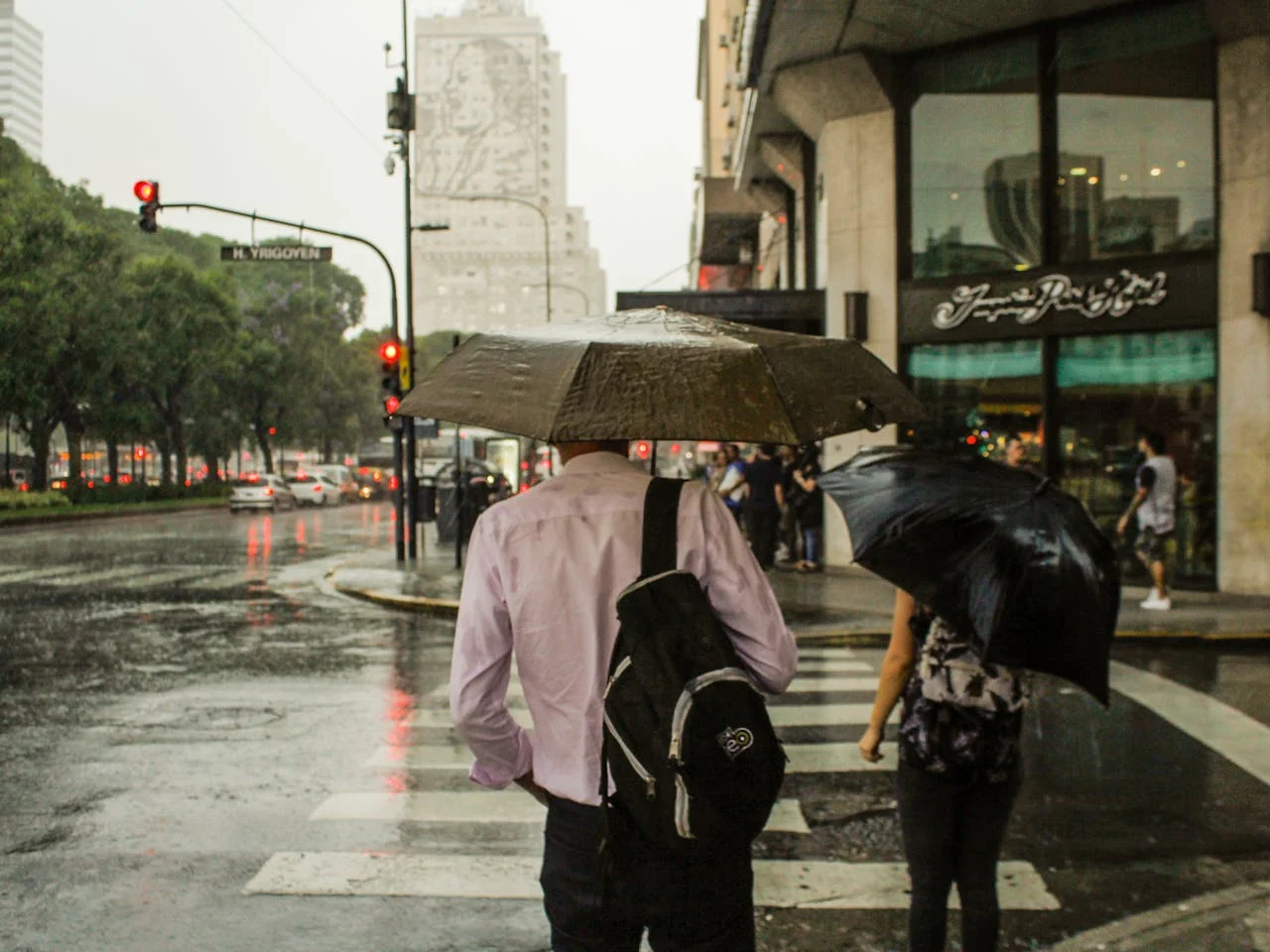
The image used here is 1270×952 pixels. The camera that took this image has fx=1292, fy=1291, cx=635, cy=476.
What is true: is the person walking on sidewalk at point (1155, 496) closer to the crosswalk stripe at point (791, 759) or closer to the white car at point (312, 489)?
the crosswalk stripe at point (791, 759)

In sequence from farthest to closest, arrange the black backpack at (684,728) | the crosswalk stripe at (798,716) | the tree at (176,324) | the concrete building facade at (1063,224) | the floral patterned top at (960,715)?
the tree at (176,324)
the concrete building facade at (1063,224)
the crosswalk stripe at (798,716)
the floral patterned top at (960,715)
the black backpack at (684,728)

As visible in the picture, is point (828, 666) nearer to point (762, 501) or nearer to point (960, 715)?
point (960, 715)

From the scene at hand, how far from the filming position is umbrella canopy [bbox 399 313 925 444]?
276cm

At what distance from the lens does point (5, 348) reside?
128ft

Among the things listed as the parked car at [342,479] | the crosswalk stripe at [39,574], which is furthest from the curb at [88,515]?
the crosswalk stripe at [39,574]

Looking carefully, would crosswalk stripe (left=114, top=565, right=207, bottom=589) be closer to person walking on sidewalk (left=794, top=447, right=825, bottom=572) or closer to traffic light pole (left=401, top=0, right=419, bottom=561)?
traffic light pole (left=401, top=0, right=419, bottom=561)

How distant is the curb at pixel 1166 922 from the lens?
4.33m

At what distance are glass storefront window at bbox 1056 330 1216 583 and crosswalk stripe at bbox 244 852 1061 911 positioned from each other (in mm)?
11677

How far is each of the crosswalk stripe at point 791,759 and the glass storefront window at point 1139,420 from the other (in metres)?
9.92

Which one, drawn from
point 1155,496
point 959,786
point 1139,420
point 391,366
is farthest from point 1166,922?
point 391,366

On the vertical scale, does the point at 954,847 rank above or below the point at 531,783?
below

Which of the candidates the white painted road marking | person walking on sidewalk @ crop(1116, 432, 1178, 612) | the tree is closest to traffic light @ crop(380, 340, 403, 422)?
person walking on sidewalk @ crop(1116, 432, 1178, 612)

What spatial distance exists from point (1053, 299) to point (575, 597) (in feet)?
50.5

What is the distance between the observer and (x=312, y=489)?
180 ft
